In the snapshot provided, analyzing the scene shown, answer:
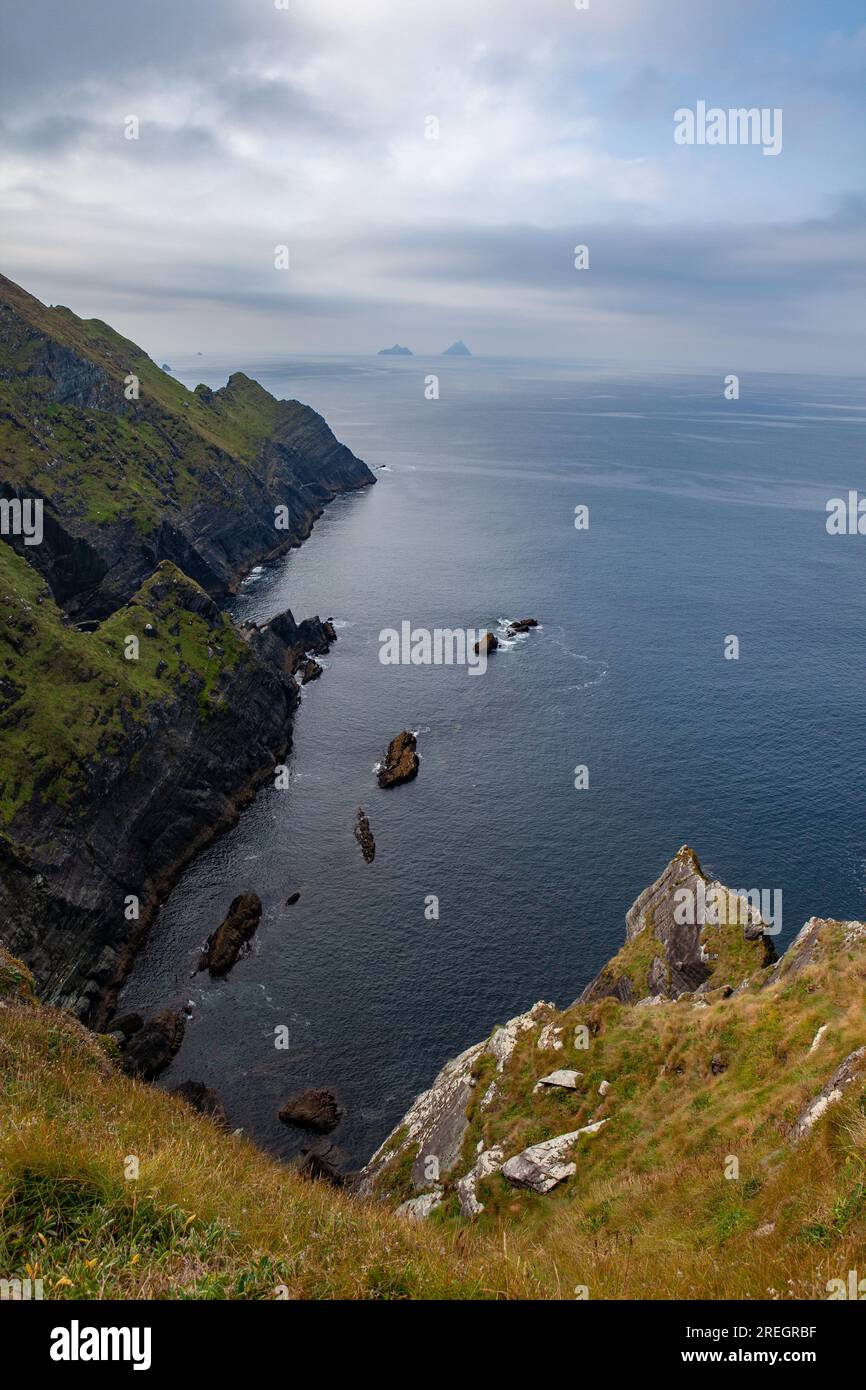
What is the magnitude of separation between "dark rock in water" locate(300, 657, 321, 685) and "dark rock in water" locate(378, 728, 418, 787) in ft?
79.5

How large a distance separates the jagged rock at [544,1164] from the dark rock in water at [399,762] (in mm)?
60528

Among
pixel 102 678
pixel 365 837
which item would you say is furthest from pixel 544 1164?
pixel 102 678

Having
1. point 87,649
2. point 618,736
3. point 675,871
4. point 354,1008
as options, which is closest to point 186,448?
point 87,649

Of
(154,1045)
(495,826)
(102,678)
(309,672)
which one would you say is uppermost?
(309,672)

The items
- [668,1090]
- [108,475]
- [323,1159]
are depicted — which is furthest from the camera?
[108,475]

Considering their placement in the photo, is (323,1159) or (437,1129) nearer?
(437,1129)

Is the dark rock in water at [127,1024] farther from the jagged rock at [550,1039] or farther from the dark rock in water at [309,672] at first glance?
the dark rock in water at [309,672]

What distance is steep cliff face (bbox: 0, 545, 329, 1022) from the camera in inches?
2409

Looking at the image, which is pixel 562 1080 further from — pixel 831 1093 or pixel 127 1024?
pixel 127 1024

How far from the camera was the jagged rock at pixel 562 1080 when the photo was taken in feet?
102

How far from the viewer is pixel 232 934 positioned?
6569cm

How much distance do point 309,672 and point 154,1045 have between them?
67.3 metres

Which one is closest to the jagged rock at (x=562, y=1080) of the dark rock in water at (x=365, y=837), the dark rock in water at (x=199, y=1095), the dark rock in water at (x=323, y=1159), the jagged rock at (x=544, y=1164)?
the jagged rock at (x=544, y=1164)

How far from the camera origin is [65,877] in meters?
64.6
